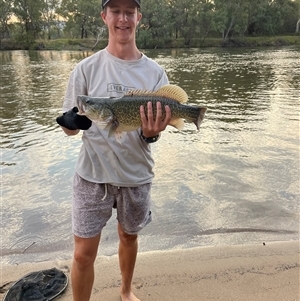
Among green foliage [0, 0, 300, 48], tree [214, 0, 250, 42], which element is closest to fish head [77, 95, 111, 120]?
green foliage [0, 0, 300, 48]

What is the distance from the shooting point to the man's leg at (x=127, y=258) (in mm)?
2973

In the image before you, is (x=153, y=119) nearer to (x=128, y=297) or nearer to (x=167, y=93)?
(x=167, y=93)

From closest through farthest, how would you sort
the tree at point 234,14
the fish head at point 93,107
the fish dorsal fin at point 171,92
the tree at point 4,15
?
the fish head at point 93,107 < the fish dorsal fin at point 171,92 < the tree at point 234,14 < the tree at point 4,15

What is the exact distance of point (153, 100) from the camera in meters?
2.49

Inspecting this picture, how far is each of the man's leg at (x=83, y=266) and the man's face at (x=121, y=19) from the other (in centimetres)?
163

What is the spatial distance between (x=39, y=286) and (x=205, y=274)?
5.61ft

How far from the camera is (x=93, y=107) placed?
2422 millimetres

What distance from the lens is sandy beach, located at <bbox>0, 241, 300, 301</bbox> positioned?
124 inches

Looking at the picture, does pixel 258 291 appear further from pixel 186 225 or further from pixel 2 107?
pixel 2 107

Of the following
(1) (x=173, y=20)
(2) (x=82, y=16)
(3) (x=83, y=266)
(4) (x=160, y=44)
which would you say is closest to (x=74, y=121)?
(3) (x=83, y=266)

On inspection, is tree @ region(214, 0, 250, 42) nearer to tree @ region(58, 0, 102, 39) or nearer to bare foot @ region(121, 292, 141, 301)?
tree @ region(58, 0, 102, 39)

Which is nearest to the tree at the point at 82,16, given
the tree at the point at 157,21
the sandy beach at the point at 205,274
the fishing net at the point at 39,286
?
the tree at the point at 157,21

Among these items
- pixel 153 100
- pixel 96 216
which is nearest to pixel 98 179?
pixel 96 216

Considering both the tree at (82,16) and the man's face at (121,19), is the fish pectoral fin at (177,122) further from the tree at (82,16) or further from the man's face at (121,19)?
the tree at (82,16)
